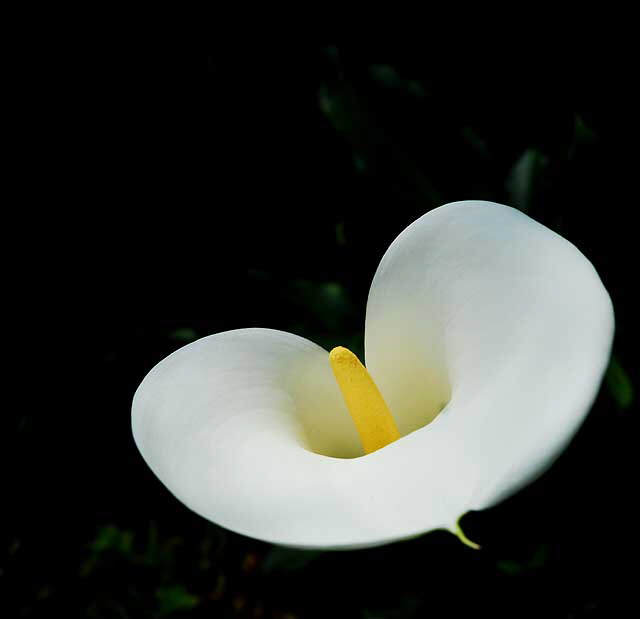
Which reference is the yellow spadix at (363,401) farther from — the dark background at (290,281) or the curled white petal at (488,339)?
the dark background at (290,281)

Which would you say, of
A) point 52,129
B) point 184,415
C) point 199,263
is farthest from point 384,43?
point 184,415

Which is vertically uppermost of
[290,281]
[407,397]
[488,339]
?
[488,339]

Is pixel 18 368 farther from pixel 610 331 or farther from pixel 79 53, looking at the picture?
pixel 610 331

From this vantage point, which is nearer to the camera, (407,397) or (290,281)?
(407,397)

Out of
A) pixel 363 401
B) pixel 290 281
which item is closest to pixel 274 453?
pixel 363 401

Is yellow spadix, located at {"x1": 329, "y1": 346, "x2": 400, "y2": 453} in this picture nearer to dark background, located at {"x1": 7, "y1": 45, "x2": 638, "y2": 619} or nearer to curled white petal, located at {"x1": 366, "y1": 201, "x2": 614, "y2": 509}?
curled white petal, located at {"x1": 366, "y1": 201, "x2": 614, "y2": 509}

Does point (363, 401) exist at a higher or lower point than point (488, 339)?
lower

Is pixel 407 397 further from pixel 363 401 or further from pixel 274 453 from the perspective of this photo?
pixel 274 453

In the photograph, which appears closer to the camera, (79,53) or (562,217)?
(562,217)
